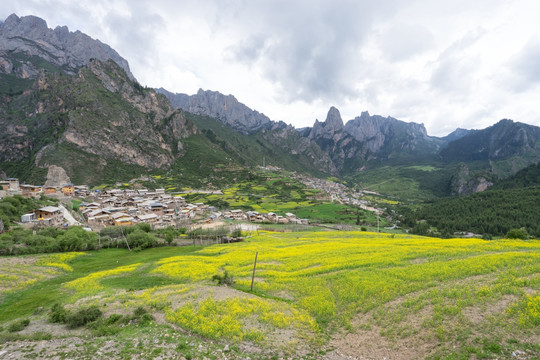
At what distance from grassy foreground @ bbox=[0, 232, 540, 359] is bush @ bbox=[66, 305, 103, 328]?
0.85 metres

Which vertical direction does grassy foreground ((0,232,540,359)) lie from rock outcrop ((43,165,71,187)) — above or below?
below

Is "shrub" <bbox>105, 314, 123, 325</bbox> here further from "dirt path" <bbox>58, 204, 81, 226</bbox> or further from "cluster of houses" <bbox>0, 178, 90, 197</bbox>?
"cluster of houses" <bbox>0, 178, 90, 197</bbox>

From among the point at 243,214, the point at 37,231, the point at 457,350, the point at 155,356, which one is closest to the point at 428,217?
the point at 243,214

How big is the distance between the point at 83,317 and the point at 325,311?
21.0 m

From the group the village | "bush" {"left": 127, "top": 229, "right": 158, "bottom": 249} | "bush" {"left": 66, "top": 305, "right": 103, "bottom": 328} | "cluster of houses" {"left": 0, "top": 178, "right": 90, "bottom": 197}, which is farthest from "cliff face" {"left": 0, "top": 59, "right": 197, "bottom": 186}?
"bush" {"left": 66, "top": 305, "right": 103, "bottom": 328}

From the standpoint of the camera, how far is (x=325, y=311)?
791 inches

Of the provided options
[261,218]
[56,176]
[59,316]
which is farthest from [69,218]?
[56,176]

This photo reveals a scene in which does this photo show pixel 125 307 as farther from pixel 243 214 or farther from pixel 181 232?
pixel 243 214

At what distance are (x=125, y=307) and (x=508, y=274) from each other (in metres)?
35.1

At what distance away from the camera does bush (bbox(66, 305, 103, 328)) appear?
19.7 m

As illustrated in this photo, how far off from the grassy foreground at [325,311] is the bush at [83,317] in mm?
849

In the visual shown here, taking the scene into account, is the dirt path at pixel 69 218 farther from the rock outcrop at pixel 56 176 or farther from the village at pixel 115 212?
the rock outcrop at pixel 56 176

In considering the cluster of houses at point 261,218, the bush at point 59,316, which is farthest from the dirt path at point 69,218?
the bush at point 59,316

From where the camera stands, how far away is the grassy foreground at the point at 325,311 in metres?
14.4
